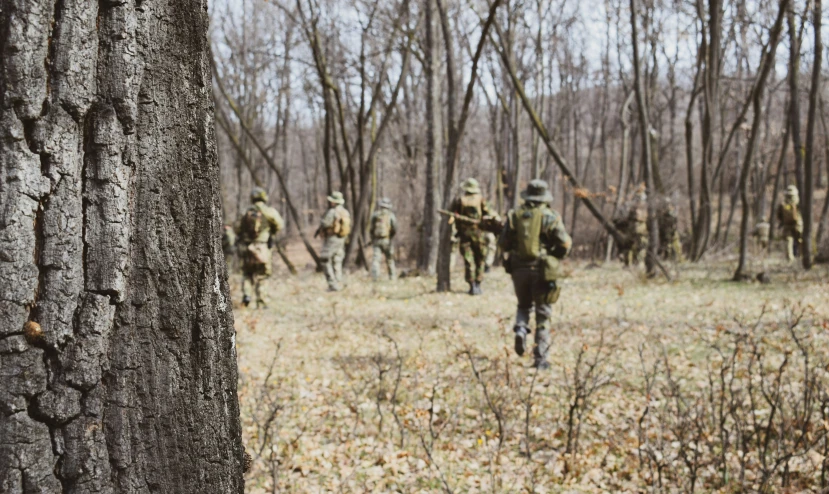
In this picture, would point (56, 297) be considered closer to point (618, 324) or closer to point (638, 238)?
point (618, 324)

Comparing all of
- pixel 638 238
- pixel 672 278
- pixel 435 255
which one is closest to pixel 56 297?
pixel 672 278

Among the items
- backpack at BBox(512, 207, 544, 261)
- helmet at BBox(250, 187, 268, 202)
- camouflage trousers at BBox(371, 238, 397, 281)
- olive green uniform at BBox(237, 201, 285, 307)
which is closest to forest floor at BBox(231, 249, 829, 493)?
olive green uniform at BBox(237, 201, 285, 307)

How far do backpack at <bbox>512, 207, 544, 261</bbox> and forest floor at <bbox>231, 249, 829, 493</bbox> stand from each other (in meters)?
1.02

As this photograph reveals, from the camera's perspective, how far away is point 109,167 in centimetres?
106

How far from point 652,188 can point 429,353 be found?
7.55 meters

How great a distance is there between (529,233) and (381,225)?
824cm

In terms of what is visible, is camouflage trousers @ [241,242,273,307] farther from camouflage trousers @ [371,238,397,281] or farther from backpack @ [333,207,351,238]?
camouflage trousers @ [371,238,397,281]

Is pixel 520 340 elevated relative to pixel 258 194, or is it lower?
lower

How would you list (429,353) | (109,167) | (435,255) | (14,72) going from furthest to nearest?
(435,255), (429,353), (109,167), (14,72)

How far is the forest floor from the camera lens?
12.0 feet

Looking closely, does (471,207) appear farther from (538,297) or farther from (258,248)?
(538,297)

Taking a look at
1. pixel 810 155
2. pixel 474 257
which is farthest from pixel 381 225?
pixel 810 155

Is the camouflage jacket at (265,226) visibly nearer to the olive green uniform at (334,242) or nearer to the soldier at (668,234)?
the olive green uniform at (334,242)

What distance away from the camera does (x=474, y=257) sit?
439 inches
